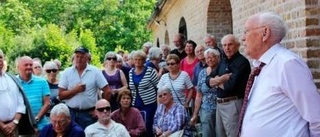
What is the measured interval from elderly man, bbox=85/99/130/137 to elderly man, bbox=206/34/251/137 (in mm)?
1271

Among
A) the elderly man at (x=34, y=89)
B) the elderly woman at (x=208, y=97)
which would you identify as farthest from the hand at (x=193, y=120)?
the elderly man at (x=34, y=89)

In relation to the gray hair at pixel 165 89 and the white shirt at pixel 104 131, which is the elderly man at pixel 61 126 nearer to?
the white shirt at pixel 104 131

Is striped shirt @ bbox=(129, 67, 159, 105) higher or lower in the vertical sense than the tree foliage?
lower

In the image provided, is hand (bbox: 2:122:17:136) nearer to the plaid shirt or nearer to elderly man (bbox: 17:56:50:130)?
elderly man (bbox: 17:56:50:130)

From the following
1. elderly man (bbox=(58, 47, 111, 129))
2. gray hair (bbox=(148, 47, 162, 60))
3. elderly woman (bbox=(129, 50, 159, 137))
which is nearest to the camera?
elderly man (bbox=(58, 47, 111, 129))

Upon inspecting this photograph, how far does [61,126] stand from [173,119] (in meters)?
1.78

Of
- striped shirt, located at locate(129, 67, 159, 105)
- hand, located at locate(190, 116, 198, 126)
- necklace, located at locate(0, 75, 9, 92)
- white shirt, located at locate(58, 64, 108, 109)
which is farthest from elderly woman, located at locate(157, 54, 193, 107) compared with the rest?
necklace, located at locate(0, 75, 9, 92)

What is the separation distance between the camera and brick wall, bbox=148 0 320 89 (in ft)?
15.2

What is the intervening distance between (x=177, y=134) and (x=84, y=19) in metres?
35.5

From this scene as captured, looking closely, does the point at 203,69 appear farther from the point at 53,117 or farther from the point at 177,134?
the point at 53,117

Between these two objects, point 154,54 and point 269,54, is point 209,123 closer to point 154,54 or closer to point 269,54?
point 154,54

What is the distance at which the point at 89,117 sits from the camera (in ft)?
22.3

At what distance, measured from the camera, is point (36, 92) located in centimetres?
702

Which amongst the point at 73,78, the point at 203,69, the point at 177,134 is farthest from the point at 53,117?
the point at 203,69
